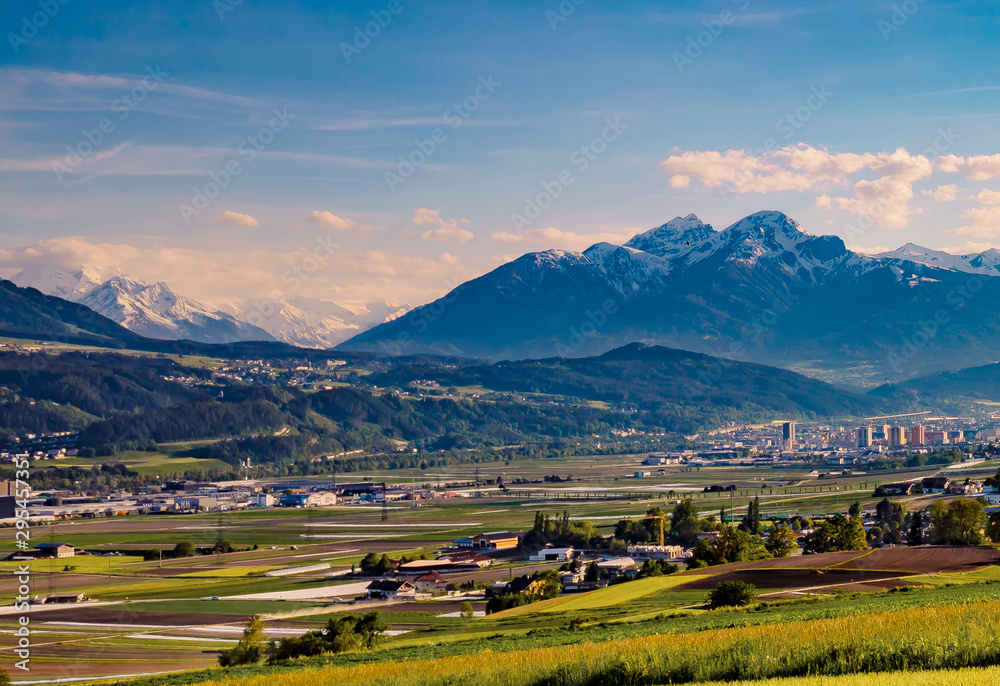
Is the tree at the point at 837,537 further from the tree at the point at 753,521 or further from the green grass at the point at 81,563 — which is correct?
the green grass at the point at 81,563

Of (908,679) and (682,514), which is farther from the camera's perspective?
(682,514)

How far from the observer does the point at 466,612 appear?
47.9 metres

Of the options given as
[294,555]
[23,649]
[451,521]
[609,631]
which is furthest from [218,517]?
[609,631]

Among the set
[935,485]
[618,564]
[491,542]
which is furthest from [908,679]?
[935,485]

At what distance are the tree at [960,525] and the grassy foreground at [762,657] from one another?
142 ft

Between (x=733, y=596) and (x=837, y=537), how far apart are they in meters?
27.9

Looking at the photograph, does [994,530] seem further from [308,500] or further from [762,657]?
[308,500]

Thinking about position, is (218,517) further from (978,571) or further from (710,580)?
(978,571)

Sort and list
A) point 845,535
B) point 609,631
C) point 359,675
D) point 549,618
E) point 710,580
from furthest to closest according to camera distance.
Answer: point 845,535
point 710,580
point 549,618
point 609,631
point 359,675

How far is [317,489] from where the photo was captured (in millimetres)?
152125

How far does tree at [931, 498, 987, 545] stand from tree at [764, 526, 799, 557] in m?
8.34

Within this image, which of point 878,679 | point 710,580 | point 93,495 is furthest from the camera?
point 93,495

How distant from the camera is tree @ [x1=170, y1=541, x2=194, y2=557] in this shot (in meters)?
84.2

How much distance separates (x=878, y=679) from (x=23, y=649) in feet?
123
